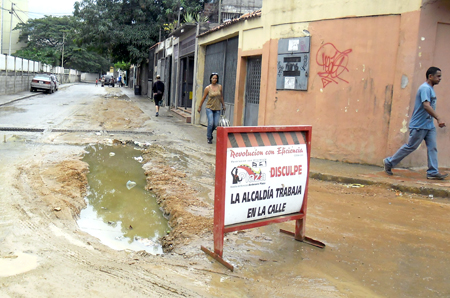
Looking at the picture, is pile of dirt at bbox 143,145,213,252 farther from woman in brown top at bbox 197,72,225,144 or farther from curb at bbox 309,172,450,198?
woman in brown top at bbox 197,72,225,144

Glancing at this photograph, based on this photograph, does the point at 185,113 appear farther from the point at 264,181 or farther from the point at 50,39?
the point at 50,39

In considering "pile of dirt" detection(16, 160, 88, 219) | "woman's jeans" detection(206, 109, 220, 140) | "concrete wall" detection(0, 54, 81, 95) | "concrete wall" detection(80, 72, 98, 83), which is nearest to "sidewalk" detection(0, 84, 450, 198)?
"woman's jeans" detection(206, 109, 220, 140)

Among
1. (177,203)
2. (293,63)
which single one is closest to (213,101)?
(293,63)

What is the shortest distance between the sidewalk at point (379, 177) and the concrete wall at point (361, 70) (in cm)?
38

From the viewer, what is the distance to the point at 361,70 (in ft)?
26.8

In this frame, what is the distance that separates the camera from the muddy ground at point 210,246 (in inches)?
129

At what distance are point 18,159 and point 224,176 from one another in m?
5.34

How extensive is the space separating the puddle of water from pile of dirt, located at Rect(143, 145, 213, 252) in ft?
0.39

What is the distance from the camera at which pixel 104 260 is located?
12.1ft

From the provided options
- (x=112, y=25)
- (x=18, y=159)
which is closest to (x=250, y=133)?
(x=18, y=159)

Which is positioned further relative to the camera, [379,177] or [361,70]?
[361,70]

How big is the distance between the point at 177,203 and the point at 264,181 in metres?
1.95

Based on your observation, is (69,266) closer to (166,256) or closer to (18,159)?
(166,256)

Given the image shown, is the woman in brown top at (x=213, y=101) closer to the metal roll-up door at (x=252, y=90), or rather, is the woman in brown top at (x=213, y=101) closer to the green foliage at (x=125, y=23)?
the metal roll-up door at (x=252, y=90)
